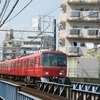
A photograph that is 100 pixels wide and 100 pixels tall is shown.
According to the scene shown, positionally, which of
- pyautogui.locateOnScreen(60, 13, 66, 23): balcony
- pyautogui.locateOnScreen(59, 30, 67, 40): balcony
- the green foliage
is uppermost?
pyautogui.locateOnScreen(60, 13, 66, 23): balcony

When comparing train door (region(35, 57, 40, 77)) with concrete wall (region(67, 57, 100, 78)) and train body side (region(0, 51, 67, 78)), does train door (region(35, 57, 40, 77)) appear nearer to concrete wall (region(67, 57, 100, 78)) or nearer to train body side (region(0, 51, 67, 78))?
train body side (region(0, 51, 67, 78))

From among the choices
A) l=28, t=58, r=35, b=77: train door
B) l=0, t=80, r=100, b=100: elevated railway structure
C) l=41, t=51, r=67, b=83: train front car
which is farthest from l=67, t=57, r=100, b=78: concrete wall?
l=0, t=80, r=100, b=100: elevated railway structure

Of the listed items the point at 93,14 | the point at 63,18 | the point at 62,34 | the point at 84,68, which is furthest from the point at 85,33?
the point at 84,68

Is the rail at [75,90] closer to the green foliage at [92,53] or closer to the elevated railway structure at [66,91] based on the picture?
the elevated railway structure at [66,91]

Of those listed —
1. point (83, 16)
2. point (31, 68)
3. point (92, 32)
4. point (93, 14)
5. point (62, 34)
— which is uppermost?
point (93, 14)

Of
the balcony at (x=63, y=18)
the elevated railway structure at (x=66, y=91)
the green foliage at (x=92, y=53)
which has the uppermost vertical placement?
the balcony at (x=63, y=18)

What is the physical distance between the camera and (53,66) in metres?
29.1

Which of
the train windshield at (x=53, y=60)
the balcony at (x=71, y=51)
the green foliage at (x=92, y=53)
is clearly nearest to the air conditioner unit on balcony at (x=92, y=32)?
the green foliage at (x=92, y=53)

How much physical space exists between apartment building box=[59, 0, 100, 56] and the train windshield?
24.1 metres

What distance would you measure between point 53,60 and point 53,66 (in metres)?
0.48

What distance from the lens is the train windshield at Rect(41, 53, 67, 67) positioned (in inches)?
1134

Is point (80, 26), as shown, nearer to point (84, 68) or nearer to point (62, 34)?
point (62, 34)

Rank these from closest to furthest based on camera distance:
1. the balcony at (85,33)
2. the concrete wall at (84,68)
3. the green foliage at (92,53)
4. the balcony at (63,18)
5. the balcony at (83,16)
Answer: the concrete wall at (84,68) → the green foliage at (92,53) → the balcony at (85,33) → the balcony at (83,16) → the balcony at (63,18)

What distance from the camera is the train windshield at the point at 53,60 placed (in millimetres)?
28812
